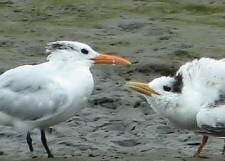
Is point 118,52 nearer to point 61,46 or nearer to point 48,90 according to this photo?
point 61,46

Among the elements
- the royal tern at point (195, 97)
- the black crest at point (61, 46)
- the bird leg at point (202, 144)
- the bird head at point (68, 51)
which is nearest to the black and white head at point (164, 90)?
the royal tern at point (195, 97)

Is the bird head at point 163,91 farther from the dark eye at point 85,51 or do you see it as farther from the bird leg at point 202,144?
the dark eye at point 85,51

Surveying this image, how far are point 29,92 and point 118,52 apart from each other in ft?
15.0

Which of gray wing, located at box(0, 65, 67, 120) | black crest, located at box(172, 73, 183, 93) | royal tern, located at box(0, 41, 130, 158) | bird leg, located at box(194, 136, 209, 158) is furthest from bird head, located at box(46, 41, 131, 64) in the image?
bird leg, located at box(194, 136, 209, 158)

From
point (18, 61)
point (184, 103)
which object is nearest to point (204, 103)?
point (184, 103)

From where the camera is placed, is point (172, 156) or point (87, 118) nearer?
point (172, 156)

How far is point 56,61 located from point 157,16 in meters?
6.65

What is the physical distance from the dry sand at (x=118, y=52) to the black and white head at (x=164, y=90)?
0.47 meters

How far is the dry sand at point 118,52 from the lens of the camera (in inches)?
410

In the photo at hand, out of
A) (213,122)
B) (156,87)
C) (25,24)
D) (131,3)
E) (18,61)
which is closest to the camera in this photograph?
(213,122)

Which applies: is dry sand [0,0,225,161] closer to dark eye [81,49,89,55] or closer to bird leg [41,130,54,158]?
bird leg [41,130,54,158]

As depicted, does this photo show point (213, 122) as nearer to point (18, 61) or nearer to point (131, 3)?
point (18, 61)

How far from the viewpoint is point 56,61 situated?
994 centimetres

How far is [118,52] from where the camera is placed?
1427cm
